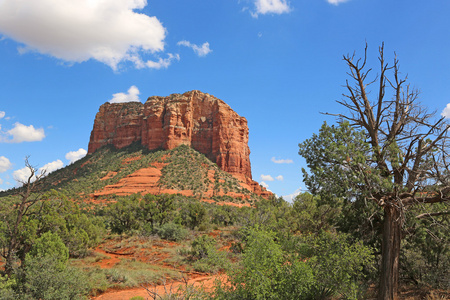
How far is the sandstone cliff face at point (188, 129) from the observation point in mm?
83438

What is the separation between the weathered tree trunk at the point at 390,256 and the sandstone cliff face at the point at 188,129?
243ft

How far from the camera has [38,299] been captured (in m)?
9.34

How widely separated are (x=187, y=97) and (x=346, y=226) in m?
83.9

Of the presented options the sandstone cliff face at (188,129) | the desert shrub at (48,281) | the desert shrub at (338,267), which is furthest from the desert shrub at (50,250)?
the sandstone cliff face at (188,129)

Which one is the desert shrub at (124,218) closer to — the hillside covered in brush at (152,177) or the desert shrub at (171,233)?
the desert shrub at (171,233)

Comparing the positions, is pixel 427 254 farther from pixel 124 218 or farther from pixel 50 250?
pixel 124 218

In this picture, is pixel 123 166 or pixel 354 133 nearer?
pixel 354 133

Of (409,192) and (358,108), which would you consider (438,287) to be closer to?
(409,192)

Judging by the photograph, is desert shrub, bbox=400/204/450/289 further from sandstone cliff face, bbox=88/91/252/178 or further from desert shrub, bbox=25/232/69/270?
sandstone cliff face, bbox=88/91/252/178

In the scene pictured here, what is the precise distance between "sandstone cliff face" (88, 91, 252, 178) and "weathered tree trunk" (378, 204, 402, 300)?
74.1m

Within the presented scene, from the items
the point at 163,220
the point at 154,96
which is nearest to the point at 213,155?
the point at 154,96

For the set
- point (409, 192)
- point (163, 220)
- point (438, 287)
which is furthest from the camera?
point (163, 220)

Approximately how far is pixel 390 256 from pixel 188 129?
80936mm

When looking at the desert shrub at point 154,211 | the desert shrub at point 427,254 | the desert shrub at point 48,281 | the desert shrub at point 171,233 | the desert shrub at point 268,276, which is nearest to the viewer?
the desert shrub at point 268,276
